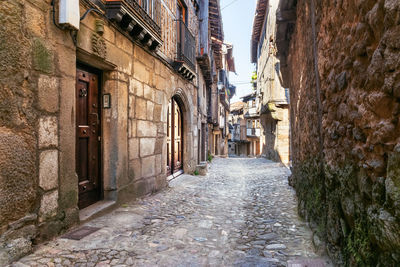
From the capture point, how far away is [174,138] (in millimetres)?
6832

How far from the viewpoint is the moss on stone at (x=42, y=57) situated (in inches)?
88.7

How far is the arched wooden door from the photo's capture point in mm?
6426

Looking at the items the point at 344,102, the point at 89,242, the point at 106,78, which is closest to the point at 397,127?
the point at 344,102

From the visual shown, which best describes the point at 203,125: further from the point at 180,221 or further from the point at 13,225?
the point at 13,225

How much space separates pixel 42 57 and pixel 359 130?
258 cm

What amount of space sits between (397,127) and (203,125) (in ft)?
35.4

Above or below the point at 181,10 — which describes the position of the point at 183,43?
below

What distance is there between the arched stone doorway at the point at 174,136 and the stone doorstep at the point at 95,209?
2909 mm

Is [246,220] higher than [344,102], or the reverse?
[344,102]

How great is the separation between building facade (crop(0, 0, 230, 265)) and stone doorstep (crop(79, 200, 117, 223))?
0.03 m

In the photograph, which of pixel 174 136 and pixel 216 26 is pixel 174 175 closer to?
pixel 174 136

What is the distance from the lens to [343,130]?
1831 mm

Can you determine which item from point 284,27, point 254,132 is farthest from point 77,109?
point 254,132

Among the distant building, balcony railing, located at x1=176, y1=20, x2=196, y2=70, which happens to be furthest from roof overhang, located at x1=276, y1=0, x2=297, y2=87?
the distant building
